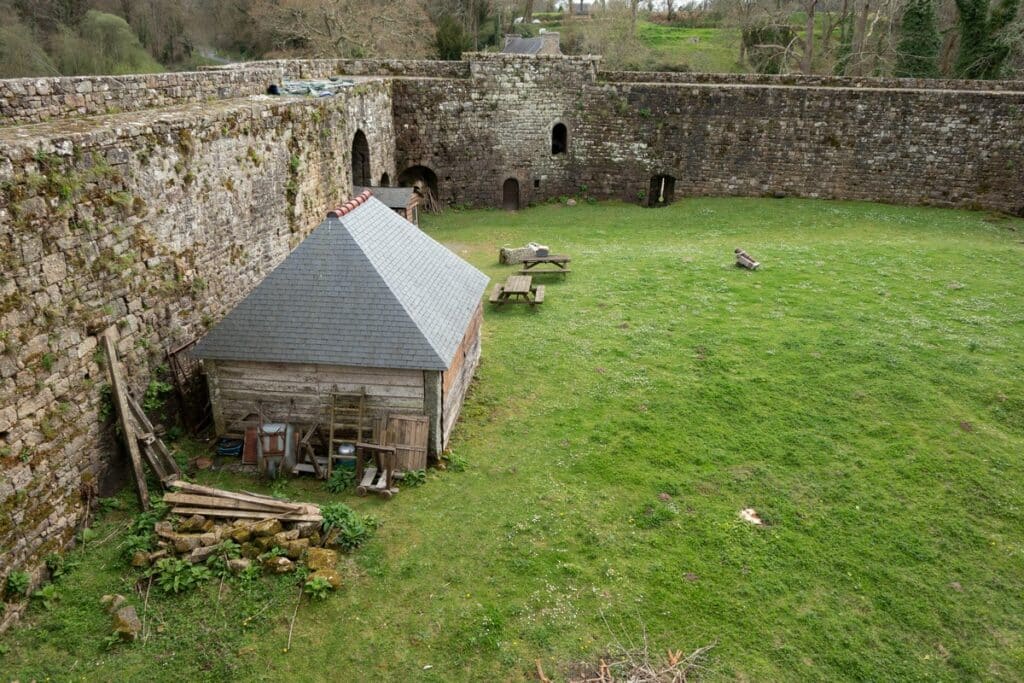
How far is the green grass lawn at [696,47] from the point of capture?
4412cm

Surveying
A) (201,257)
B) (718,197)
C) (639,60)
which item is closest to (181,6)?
(639,60)

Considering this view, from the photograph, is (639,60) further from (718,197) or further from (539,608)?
(539,608)

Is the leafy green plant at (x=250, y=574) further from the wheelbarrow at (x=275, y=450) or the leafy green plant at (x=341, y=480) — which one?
the wheelbarrow at (x=275, y=450)

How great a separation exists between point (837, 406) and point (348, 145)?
13.3m

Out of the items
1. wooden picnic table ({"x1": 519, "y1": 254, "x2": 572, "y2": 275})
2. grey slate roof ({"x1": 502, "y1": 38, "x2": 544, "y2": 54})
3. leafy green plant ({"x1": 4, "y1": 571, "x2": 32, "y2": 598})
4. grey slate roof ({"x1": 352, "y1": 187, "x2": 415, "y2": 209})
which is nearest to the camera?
leafy green plant ({"x1": 4, "y1": 571, "x2": 32, "y2": 598})

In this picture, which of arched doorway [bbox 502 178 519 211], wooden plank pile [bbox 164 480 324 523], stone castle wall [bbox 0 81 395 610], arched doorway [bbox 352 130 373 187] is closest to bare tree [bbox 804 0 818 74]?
arched doorway [bbox 502 178 519 211]

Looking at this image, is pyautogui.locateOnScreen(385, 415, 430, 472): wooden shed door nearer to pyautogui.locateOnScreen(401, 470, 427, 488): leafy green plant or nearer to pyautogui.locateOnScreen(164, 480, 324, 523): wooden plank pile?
pyautogui.locateOnScreen(401, 470, 427, 488): leafy green plant

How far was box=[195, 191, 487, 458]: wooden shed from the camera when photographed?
8.84 meters

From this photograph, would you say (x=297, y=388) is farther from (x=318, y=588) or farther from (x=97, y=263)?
(x=318, y=588)

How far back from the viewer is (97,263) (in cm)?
820

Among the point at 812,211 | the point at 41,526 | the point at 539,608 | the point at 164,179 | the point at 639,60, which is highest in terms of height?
the point at 639,60

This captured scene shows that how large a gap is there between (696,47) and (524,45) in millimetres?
18111

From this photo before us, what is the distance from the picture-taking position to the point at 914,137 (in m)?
21.5

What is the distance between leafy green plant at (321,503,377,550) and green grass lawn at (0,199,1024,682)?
0.20m
